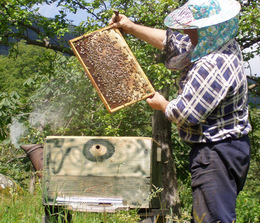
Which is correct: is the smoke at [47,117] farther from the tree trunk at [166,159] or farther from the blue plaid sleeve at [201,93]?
the blue plaid sleeve at [201,93]

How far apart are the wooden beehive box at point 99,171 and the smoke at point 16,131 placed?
5.31m

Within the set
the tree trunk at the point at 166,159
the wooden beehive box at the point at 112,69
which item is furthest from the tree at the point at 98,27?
the wooden beehive box at the point at 112,69

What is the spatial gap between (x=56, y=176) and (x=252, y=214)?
5347 millimetres

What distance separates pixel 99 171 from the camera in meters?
2.66

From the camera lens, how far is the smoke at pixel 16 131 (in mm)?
8172

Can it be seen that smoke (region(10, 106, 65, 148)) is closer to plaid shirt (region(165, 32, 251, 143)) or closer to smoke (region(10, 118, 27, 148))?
smoke (region(10, 118, 27, 148))

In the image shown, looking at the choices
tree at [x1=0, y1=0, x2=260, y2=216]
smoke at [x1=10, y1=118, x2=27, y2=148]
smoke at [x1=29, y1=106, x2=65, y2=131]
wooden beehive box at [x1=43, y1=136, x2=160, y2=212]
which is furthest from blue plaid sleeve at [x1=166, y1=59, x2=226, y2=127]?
smoke at [x1=10, y1=118, x2=27, y2=148]

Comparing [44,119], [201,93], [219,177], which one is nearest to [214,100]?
[201,93]

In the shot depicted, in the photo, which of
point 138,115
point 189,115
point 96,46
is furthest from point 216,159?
point 138,115

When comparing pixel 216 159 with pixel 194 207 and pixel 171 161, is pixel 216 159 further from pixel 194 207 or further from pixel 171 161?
pixel 171 161

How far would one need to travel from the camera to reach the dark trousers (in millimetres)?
2219

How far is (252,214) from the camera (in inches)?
273

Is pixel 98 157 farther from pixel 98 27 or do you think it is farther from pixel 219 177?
pixel 98 27

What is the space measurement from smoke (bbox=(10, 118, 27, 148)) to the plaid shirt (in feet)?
19.9
